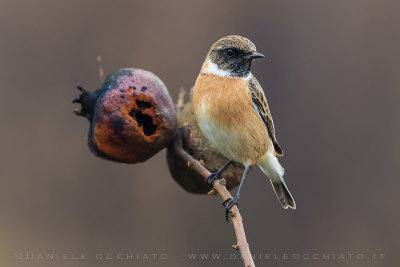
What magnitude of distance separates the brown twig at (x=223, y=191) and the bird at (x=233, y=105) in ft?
0.65

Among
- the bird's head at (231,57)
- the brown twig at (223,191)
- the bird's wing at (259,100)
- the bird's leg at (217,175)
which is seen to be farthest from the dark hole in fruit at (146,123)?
the bird's wing at (259,100)

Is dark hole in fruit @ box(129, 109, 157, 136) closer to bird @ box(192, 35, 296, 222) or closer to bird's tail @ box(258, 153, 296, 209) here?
bird @ box(192, 35, 296, 222)

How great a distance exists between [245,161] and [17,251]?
2409 millimetres

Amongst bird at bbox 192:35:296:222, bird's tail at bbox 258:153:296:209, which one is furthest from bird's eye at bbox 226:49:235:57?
bird's tail at bbox 258:153:296:209

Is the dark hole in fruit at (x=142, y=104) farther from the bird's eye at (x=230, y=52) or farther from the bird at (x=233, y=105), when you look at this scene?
the bird's eye at (x=230, y=52)

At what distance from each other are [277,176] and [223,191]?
56.3 inches

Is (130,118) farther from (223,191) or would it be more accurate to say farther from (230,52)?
(230,52)

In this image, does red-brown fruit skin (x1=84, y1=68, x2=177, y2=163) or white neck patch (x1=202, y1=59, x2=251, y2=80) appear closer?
red-brown fruit skin (x1=84, y1=68, x2=177, y2=163)

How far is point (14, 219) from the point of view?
527 centimetres

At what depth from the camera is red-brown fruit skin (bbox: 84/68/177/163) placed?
304cm

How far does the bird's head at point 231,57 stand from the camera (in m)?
3.57

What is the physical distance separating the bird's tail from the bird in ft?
0.34

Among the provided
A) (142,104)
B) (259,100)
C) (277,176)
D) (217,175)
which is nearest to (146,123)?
(142,104)

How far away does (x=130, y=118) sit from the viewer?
3.05 metres
